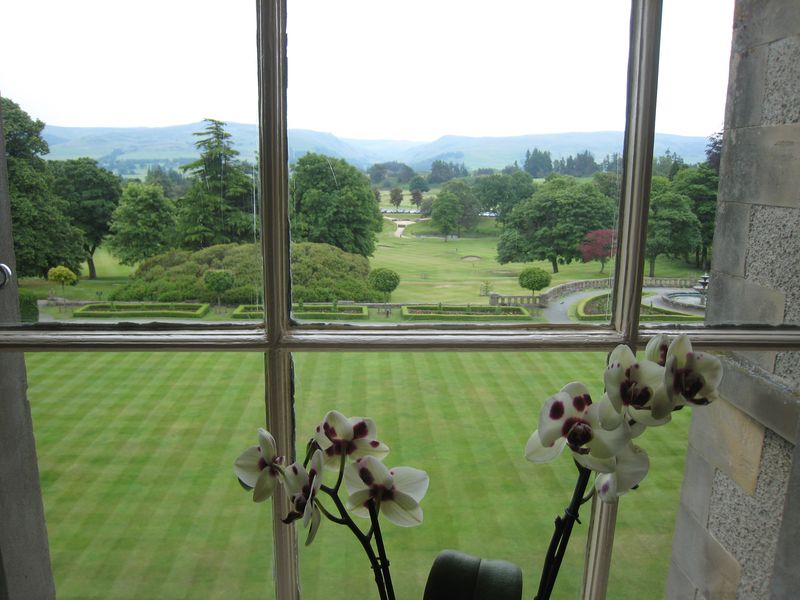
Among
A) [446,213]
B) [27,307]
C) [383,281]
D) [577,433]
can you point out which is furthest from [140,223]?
[577,433]

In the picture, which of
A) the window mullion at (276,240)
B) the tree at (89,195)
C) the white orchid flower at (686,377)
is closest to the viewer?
the white orchid flower at (686,377)

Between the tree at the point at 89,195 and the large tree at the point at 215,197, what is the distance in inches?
5.6

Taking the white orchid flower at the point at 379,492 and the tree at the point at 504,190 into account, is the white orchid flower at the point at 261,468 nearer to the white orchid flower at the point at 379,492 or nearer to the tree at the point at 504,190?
the white orchid flower at the point at 379,492

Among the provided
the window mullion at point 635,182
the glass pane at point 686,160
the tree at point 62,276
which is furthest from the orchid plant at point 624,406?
the tree at point 62,276

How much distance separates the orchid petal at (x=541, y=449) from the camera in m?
0.85

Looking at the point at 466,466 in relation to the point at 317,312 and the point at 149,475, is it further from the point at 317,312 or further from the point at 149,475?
the point at 149,475

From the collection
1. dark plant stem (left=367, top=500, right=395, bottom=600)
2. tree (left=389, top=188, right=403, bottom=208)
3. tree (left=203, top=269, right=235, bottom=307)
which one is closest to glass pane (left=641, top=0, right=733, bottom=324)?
tree (left=389, top=188, right=403, bottom=208)

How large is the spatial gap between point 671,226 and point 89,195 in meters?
1.15

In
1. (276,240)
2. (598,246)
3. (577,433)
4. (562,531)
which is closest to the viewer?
(577,433)

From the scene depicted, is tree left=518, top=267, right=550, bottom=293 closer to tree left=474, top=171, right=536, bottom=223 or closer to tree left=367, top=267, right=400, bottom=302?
tree left=474, top=171, right=536, bottom=223

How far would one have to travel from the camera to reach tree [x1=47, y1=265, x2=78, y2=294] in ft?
4.26

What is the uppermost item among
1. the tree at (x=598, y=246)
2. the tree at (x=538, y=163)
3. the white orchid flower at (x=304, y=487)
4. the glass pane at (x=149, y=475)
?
the tree at (x=538, y=163)

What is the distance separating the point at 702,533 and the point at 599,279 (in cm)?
57

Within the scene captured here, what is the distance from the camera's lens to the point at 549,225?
134 centimetres
